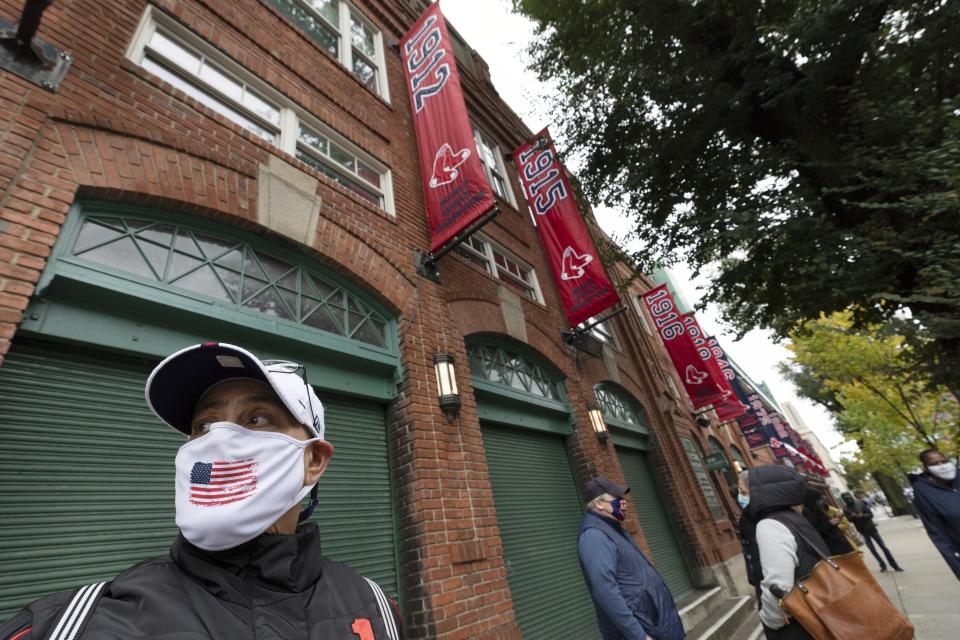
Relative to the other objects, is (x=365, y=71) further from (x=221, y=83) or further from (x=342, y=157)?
(x=221, y=83)

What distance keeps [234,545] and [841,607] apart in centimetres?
327

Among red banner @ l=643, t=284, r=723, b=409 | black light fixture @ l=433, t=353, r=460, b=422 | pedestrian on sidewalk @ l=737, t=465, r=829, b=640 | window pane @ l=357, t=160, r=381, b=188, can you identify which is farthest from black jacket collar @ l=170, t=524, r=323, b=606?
red banner @ l=643, t=284, r=723, b=409

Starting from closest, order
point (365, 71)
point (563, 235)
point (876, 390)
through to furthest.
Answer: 1. point (365, 71)
2. point (563, 235)
3. point (876, 390)

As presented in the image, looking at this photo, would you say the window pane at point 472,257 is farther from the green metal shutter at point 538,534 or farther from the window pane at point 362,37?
the window pane at point 362,37

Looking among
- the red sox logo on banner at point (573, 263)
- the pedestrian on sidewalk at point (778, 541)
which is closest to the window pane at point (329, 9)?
the red sox logo on banner at point (573, 263)

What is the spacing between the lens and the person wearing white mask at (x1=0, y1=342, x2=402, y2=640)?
35.2 inches

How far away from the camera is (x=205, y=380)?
145 cm

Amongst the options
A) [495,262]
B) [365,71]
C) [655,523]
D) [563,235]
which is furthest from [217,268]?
[655,523]

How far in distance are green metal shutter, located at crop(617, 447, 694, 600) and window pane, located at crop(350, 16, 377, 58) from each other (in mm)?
9137

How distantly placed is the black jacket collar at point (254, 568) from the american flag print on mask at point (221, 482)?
0.11 metres

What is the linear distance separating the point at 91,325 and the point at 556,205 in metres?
6.85

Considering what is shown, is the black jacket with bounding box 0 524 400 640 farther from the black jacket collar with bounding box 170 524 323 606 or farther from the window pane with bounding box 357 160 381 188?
the window pane with bounding box 357 160 381 188

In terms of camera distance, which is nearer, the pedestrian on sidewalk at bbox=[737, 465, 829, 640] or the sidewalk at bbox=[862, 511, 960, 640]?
the pedestrian on sidewalk at bbox=[737, 465, 829, 640]

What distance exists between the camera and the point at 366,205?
5.00 meters
